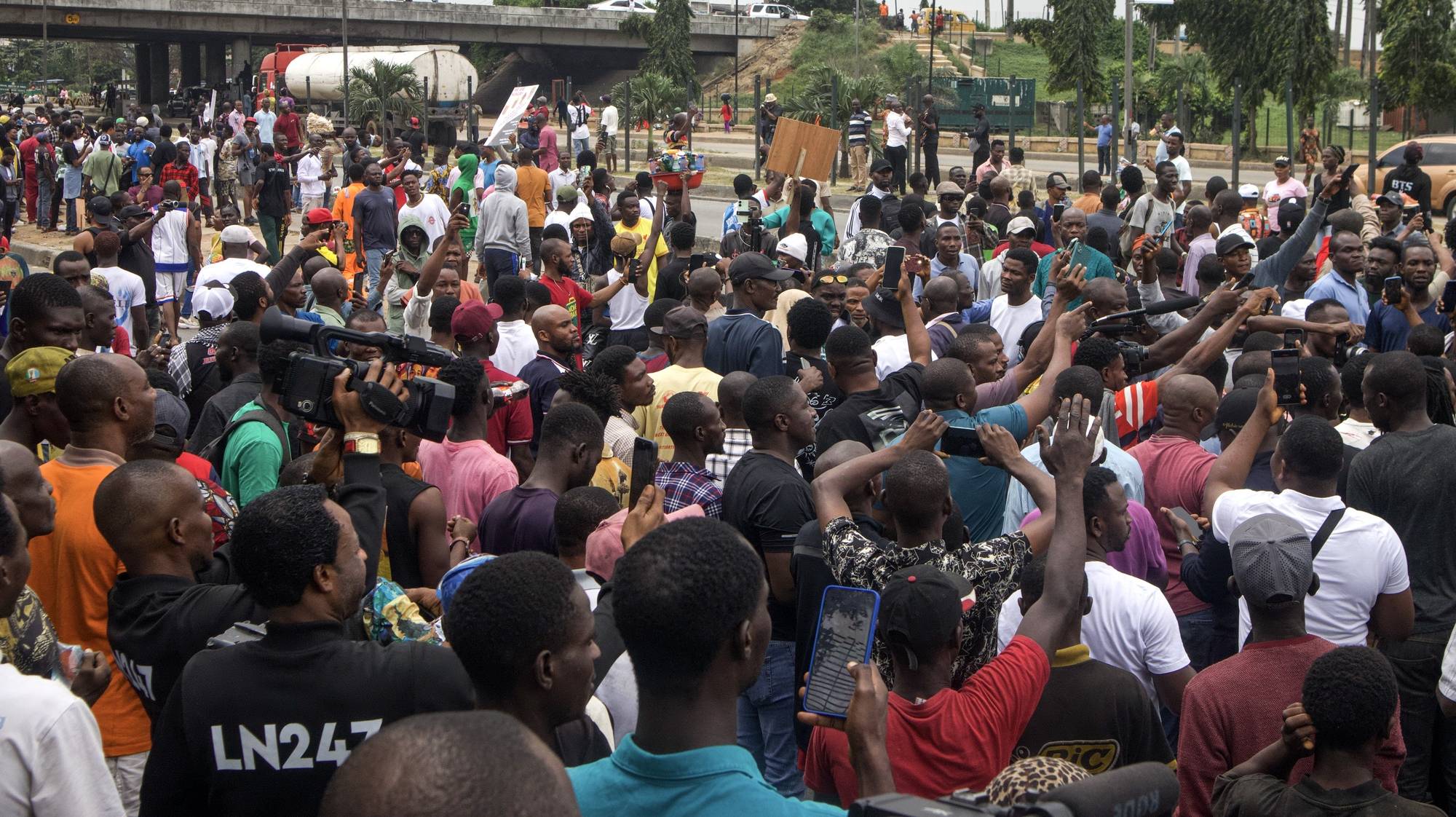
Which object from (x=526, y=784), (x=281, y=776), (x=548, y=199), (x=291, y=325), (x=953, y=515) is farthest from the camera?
(x=548, y=199)

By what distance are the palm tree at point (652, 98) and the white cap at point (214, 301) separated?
28.2 m

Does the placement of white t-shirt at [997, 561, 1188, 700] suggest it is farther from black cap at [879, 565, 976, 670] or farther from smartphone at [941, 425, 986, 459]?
black cap at [879, 565, 976, 670]

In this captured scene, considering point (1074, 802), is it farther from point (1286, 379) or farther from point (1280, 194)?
point (1280, 194)

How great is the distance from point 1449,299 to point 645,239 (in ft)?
22.7

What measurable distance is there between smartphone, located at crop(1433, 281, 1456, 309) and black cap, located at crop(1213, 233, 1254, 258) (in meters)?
1.30

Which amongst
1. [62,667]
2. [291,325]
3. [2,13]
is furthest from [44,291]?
[2,13]

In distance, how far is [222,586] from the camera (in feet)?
12.1

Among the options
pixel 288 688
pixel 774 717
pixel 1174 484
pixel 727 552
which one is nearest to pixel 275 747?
pixel 288 688

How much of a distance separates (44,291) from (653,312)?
3.56m

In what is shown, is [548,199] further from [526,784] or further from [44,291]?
[526,784]

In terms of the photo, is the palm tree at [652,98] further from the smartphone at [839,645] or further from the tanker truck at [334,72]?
the smartphone at [839,645]

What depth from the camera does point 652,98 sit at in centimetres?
3684

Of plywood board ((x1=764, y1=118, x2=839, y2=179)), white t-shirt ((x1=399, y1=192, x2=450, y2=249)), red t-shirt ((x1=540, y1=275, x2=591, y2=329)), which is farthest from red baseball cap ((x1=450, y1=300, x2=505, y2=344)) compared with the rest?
white t-shirt ((x1=399, y1=192, x2=450, y2=249))

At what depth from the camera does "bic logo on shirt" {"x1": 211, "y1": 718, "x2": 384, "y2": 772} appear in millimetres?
3027
